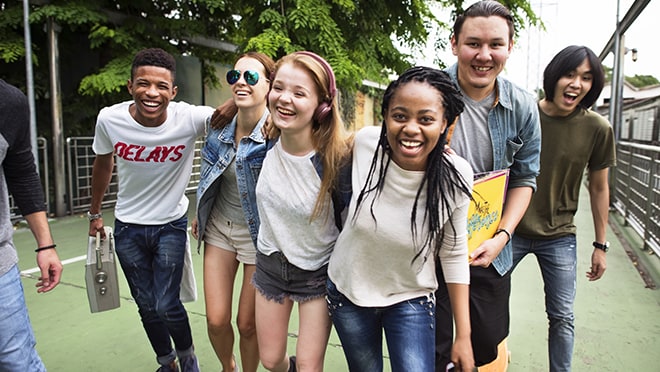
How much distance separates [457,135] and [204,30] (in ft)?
24.8

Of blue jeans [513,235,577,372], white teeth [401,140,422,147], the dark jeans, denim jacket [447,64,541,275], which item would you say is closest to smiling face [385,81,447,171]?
white teeth [401,140,422,147]

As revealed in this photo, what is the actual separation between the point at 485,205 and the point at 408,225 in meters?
0.44

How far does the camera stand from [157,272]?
2893 mm

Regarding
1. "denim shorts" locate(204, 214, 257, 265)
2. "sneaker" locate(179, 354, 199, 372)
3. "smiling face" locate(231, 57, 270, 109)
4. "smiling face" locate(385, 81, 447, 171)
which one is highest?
"smiling face" locate(231, 57, 270, 109)

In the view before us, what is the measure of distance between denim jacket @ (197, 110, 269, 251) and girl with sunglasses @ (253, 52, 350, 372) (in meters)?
0.20

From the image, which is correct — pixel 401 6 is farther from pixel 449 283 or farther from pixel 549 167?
pixel 449 283

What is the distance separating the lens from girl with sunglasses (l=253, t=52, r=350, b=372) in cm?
211

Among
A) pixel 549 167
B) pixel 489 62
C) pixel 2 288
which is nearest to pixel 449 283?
pixel 489 62

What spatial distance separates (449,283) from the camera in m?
1.93

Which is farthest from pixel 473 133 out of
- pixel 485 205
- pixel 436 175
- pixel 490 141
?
pixel 436 175

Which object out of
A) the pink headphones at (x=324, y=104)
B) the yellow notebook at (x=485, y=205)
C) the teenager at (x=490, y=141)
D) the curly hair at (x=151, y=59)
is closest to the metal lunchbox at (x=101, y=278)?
the curly hair at (x=151, y=59)

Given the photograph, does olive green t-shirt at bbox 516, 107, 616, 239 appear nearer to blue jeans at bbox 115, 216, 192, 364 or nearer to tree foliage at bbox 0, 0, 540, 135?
blue jeans at bbox 115, 216, 192, 364

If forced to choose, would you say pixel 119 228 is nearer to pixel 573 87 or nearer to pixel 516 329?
pixel 573 87

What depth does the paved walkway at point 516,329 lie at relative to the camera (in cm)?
336
